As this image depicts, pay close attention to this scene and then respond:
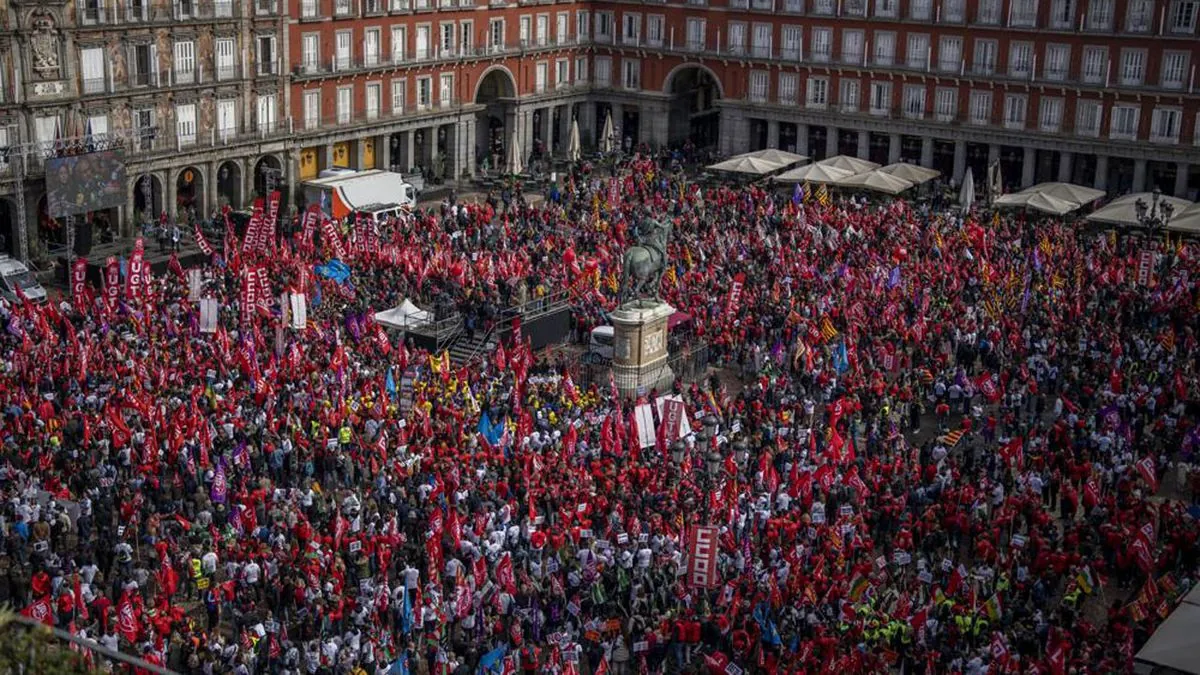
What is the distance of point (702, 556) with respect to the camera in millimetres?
34344

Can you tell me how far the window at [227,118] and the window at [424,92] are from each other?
13.6 meters

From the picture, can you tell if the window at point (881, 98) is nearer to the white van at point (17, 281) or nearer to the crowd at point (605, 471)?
the crowd at point (605, 471)

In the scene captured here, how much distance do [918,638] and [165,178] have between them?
50070 mm

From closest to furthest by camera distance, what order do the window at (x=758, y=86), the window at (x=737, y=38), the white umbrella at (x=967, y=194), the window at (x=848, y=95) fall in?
the white umbrella at (x=967, y=194) < the window at (x=848, y=95) < the window at (x=737, y=38) < the window at (x=758, y=86)

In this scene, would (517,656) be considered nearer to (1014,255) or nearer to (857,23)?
(1014,255)

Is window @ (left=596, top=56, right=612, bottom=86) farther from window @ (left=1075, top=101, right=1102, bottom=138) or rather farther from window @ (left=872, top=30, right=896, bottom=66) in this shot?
window @ (left=1075, top=101, right=1102, bottom=138)

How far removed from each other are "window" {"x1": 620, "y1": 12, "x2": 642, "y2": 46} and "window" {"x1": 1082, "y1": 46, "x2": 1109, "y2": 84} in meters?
26.9

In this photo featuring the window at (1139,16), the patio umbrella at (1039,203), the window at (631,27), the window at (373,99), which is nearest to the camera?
the patio umbrella at (1039,203)

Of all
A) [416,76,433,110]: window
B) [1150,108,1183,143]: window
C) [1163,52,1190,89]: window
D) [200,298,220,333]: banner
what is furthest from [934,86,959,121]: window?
[200,298,220,333]: banner

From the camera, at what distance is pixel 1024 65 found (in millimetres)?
83625

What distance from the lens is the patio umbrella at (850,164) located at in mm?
81500

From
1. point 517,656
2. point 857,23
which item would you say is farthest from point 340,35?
point 517,656

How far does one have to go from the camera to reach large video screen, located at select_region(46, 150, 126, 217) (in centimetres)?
6481

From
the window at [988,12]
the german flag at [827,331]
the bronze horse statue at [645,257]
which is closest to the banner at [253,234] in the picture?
the bronze horse statue at [645,257]
